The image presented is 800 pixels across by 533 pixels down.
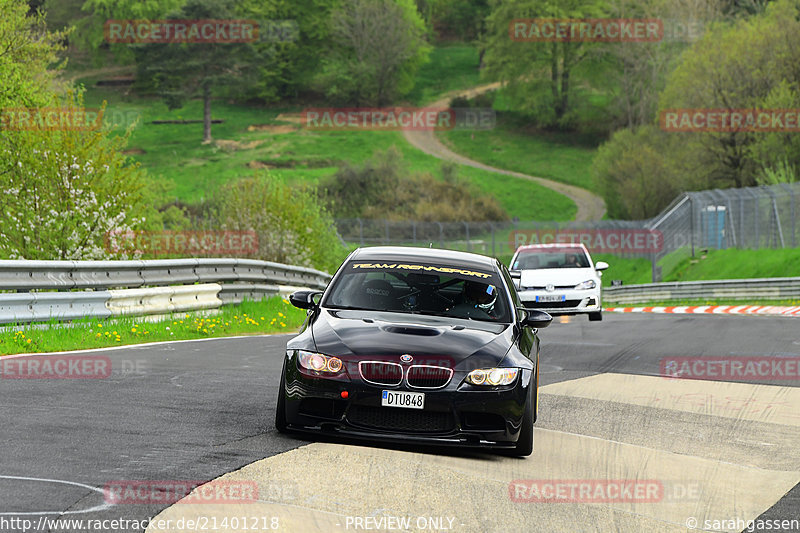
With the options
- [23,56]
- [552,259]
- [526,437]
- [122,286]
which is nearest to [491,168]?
[23,56]

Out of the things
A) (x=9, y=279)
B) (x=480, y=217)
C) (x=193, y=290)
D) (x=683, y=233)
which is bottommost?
(x=480, y=217)

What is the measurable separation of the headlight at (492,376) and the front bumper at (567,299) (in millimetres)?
15556

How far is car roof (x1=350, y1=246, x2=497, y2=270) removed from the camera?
936 cm

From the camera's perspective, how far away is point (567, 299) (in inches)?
910

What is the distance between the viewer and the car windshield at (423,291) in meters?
8.75

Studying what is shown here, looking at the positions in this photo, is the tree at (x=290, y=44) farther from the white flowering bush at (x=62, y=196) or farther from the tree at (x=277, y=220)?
the white flowering bush at (x=62, y=196)

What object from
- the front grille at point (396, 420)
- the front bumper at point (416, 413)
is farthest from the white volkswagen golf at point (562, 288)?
the front grille at point (396, 420)

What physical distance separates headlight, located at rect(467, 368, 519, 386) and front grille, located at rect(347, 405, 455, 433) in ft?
0.97

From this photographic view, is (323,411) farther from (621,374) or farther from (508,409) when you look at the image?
(621,374)

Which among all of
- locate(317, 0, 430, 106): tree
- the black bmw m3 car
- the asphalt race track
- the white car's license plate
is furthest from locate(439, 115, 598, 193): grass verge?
the black bmw m3 car

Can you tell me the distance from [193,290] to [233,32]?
332 ft

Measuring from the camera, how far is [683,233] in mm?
46375

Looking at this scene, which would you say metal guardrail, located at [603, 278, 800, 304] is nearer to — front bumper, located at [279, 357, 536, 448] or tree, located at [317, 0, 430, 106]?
front bumper, located at [279, 357, 536, 448]

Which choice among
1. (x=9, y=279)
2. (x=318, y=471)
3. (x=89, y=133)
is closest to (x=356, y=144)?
(x=89, y=133)
